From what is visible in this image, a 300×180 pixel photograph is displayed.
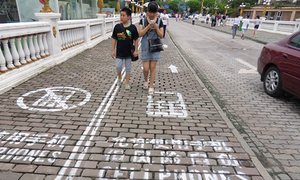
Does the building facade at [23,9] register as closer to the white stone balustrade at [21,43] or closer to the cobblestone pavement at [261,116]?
the white stone balustrade at [21,43]

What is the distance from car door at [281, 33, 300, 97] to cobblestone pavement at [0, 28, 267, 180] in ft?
5.73

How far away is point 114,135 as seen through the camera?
12.8ft

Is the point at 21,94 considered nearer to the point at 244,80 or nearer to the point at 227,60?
the point at 244,80

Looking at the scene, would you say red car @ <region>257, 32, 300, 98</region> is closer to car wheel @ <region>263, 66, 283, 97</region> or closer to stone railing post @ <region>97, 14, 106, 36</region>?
car wheel @ <region>263, 66, 283, 97</region>

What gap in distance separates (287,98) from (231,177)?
404cm

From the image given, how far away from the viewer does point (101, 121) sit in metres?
4.36

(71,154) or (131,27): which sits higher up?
(131,27)

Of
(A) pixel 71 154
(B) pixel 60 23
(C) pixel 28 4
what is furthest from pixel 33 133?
(C) pixel 28 4

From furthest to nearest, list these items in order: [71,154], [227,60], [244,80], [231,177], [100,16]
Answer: [100,16], [227,60], [244,80], [71,154], [231,177]

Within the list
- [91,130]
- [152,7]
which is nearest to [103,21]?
[152,7]

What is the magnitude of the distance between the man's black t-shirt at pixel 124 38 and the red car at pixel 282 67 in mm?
3431

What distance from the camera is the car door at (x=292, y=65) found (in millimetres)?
5180

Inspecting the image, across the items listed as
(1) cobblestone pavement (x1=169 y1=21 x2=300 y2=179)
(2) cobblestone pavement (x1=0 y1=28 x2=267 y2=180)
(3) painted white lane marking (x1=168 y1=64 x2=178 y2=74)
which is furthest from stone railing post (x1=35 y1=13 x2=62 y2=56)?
(1) cobblestone pavement (x1=169 y1=21 x2=300 y2=179)

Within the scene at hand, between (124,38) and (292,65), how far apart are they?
148 inches
